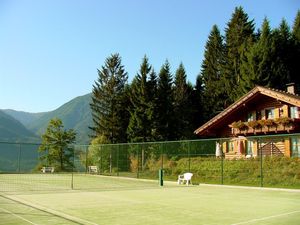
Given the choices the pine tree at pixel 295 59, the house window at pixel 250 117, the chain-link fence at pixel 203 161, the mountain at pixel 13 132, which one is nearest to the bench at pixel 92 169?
the chain-link fence at pixel 203 161

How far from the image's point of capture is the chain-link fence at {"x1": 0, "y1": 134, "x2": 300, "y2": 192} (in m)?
21.2

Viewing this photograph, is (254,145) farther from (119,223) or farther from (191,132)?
(119,223)

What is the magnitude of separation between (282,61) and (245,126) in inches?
506

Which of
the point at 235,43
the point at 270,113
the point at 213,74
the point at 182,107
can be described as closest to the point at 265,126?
the point at 270,113

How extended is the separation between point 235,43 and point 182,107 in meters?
10.5

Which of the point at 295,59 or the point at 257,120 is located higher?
the point at 295,59

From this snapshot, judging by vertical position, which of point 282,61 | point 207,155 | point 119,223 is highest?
point 282,61

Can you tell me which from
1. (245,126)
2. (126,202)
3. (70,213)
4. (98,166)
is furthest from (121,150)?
(70,213)

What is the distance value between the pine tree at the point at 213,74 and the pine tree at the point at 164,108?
6.75 metres

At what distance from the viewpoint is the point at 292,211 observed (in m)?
11.2

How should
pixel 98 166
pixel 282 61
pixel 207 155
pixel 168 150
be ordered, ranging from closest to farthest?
pixel 207 155 < pixel 168 150 < pixel 98 166 < pixel 282 61

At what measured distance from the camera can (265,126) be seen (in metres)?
31.7

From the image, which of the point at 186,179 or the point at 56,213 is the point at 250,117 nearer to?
the point at 186,179

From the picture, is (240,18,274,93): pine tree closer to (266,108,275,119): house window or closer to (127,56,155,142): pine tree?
(266,108,275,119): house window
